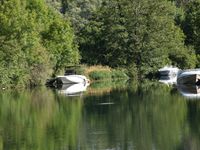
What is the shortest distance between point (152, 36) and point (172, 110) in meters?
46.9

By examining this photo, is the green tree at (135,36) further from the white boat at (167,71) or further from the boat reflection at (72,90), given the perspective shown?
the boat reflection at (72,90)

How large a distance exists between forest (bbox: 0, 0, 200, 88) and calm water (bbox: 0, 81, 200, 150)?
51.6 ft

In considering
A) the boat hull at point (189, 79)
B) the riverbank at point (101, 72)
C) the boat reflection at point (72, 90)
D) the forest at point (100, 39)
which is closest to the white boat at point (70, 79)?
the boat reflection at point (72, 90)

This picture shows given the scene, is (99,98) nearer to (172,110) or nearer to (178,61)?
(172,110)

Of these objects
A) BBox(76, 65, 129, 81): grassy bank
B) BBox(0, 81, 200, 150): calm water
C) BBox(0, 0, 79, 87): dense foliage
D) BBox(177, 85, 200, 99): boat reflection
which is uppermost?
BBox(0, 0, 79, 87): dense foliage

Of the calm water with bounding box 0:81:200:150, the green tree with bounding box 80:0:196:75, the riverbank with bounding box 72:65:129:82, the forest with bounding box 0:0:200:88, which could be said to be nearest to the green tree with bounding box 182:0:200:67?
the forest with bounding box 0:0:200:88

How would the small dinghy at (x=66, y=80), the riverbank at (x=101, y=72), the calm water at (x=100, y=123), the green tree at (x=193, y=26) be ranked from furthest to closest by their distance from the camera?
the green tree at (x=193, y=26)
the riverbank at (x=101, y=72)
the small dinghy at (x=66, y=80)
the calm water at (x=100, y=123)

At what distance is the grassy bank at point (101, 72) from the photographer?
7306cm

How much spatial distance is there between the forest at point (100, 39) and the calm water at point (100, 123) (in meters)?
15.7

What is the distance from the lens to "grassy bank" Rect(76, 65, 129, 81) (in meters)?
73.1

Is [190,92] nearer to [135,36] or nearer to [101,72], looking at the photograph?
[101,72]

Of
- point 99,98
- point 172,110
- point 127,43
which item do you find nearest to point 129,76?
point 127,43

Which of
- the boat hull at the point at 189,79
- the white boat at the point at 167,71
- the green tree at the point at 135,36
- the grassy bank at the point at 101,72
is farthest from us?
the white boat at the point at 167,71

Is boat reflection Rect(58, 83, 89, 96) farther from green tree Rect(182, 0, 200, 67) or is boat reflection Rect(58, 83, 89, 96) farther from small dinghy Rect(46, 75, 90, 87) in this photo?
green tree Rect(182, 0, 200, 67)
